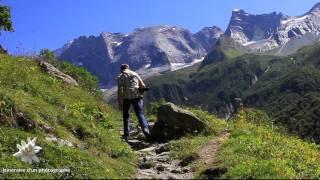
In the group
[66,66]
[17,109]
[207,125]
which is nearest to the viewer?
[17,109]

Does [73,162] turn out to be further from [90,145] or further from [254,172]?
[254,172]

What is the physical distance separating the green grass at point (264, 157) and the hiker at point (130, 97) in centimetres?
428

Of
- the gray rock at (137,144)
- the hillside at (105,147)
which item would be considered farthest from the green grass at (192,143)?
the gray rock at (137,144)

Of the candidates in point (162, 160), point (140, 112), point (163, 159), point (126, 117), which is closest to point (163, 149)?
point (163, 159)

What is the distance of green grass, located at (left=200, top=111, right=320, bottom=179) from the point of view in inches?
581

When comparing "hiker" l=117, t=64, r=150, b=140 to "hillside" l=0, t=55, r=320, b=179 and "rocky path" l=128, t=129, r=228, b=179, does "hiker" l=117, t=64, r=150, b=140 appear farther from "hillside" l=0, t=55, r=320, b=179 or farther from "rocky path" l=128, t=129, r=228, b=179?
"hillside" l=0, t=55, r=320, b=179

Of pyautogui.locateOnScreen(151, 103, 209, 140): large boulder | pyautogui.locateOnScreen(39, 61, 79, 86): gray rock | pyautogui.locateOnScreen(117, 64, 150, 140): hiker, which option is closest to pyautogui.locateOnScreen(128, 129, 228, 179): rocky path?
pyautogui.locateOnScreen(117, 64, 150, 140): hiker

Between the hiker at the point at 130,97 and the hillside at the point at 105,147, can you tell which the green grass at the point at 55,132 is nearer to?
the hillside at the point at 105,147

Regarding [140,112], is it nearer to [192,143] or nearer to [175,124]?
[175,124]

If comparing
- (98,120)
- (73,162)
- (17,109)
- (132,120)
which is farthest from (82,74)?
(73,162)

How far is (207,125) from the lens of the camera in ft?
79.6

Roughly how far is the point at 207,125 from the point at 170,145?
9.43 ft

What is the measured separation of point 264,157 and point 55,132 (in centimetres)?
682

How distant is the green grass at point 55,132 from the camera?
14891 mm
